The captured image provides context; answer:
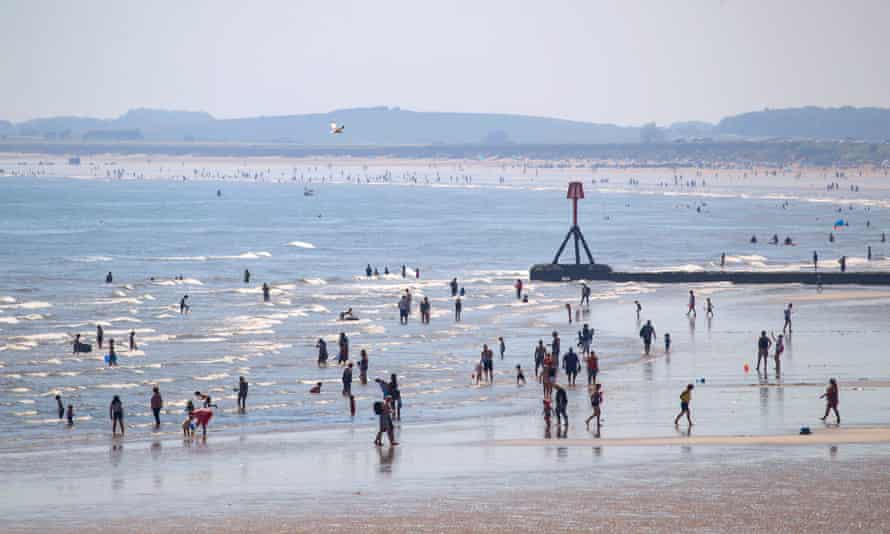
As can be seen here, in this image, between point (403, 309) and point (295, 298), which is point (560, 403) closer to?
point (403, 309)

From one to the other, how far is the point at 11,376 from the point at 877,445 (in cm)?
2785

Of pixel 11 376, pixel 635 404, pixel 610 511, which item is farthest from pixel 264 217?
pixel 610 511

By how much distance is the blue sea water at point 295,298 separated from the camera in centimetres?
3809

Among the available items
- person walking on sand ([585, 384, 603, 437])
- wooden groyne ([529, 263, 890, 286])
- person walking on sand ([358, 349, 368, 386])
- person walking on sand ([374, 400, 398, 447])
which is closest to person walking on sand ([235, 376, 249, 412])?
→ person walking on sand ([358, 349, 368, 386])

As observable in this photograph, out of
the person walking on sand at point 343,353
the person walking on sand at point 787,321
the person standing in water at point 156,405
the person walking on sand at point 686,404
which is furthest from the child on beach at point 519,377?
the person walking on sand at point 787,321

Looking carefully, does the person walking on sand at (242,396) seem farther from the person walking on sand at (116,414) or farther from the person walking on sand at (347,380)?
the person walking on sand at (116,414)

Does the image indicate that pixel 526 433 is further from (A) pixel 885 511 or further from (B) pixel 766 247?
(B) pixel 766 247

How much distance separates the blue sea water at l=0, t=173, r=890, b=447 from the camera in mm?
38094

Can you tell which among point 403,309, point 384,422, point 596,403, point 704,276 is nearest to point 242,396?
point 384,422

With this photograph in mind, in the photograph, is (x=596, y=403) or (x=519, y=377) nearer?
(x=596, y=403)

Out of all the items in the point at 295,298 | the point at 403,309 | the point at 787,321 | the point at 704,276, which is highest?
the point at 787,321

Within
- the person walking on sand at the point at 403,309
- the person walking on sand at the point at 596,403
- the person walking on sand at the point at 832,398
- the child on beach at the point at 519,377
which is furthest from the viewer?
the person walking on sand at the point at 403,309

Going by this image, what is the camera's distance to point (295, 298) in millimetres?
71562

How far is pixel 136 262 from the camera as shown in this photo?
102312 mm
